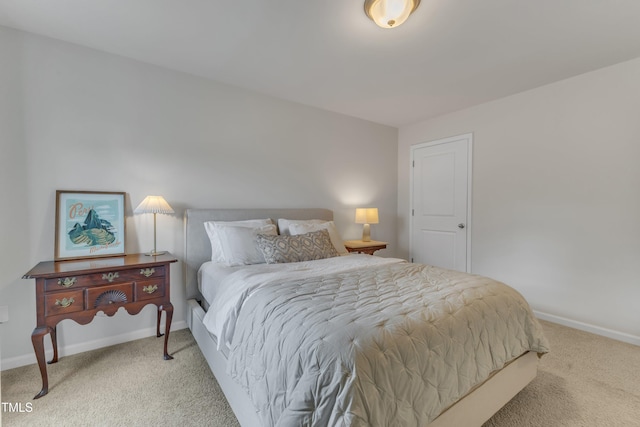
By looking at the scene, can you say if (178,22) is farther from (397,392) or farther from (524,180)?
(524,180)

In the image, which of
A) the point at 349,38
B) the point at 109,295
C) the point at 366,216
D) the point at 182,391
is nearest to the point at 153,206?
the point at 109,295

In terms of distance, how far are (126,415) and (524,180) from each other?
161 inches

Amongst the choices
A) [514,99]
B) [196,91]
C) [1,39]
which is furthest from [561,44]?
[1,39]

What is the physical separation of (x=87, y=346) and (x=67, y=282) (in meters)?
0.85

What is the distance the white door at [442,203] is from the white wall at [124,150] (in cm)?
163

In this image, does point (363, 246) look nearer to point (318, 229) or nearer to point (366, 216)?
point (366, 216)

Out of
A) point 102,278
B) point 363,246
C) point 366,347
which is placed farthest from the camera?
point 363,246

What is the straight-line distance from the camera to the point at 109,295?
2.03 meters

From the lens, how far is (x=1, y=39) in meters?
2.08

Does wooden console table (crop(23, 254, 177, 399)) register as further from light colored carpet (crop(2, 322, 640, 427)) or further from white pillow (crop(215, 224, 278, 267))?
white pillow (crop(215, 224, 278, 267))

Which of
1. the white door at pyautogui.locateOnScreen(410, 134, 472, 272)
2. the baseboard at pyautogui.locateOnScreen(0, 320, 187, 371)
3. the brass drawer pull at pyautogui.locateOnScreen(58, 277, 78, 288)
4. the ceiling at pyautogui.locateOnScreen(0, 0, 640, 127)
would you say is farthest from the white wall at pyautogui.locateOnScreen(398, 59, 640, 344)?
the brass drawer pull at pyautogui.locateOnScreen(58, 277, 78, 288)

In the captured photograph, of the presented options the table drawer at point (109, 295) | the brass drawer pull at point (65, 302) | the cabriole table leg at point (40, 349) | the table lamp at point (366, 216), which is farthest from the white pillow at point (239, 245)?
the table lamp at point (366, 216)

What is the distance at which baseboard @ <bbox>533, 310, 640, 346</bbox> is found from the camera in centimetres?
256

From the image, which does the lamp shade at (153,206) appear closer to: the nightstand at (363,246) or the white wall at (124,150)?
the white wall at (124,150)
